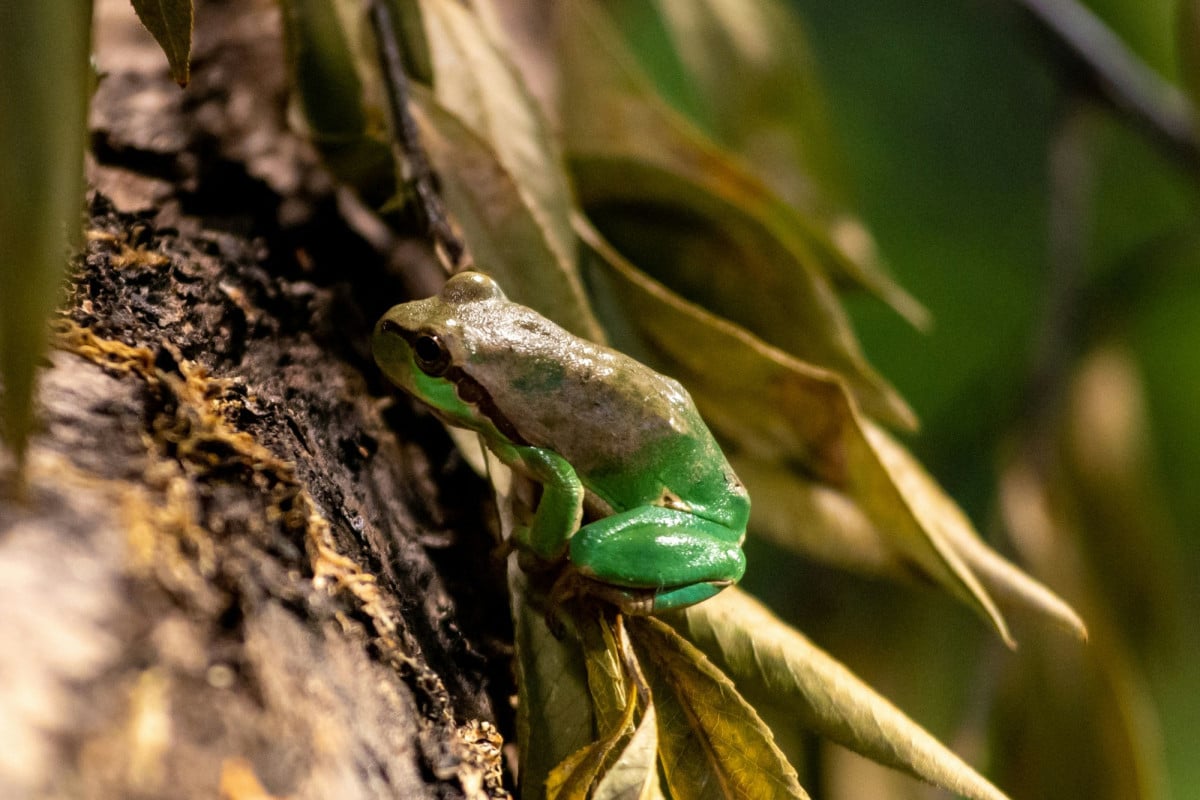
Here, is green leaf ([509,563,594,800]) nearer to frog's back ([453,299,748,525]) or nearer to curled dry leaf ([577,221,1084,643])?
frog's back ([453,299,748,525])

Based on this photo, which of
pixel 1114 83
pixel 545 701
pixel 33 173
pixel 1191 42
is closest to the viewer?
pixel 33 173

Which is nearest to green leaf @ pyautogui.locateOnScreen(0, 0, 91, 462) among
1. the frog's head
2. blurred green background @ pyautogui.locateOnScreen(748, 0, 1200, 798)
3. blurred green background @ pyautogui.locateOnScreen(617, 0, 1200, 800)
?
the frog's head

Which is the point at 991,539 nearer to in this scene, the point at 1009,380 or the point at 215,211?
the point at 1009,380

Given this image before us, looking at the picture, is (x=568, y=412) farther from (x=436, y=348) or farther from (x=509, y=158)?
(x=509, y=158)

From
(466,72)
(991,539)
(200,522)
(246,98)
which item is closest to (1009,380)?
(991,539)

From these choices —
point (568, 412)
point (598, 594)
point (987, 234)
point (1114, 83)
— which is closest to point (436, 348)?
point (568, 412)

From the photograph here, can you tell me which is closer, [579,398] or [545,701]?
[545,701]

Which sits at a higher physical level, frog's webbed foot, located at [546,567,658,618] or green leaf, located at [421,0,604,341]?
green leaf, located at [421,0,604,341]

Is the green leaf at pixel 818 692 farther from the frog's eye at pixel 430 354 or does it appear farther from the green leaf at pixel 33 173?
the green leaf at pixel 33 173
